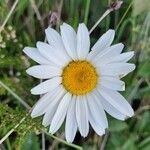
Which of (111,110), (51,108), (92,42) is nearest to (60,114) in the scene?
(51,108)

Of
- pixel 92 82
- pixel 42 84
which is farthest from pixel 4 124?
pixel 92 82

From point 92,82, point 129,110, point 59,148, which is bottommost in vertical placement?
point 59,148

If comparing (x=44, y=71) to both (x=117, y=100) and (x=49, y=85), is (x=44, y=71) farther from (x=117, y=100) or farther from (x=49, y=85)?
(x=117, y=100)

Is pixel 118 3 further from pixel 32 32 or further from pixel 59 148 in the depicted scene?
pixel 59 148

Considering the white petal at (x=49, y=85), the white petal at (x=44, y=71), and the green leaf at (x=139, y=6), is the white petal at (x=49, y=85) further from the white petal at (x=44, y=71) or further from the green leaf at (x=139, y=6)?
the green leaf at (x=139, y=6)

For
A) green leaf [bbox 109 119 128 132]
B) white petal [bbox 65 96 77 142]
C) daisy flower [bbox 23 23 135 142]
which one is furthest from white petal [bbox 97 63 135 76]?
green leaf [bbox 109 119 128 132]

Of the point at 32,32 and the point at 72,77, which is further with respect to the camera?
the point at 32,32
